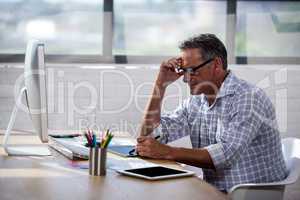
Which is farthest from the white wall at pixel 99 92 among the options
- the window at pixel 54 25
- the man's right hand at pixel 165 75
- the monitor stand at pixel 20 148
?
the monitor stand at pixel 20 148

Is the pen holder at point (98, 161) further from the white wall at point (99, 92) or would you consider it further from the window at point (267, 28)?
the window at point (267, 28)

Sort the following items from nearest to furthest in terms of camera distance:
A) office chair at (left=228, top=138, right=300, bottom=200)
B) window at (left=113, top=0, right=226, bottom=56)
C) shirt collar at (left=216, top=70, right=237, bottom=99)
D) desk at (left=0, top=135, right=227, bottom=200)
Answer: desk at (left=0, top=135, right=227, bottom=200)
office chair at (left=228, top=138, right=300, bottom=200)
shirt collar at (left=216, top=70, right=237, bottom=99)
window at (left=113, top=0, right=226, bottom=56)

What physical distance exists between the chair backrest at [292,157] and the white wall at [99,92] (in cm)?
119

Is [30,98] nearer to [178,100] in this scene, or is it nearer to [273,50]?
[178,100]

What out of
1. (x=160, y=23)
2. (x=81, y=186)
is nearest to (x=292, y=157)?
(x=81, y=186)

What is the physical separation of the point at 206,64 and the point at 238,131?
40 centimetres

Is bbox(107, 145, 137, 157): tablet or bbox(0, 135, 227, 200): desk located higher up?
bbox(107, 145, 137, 157): tablet

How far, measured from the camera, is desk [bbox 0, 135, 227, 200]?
1.77 metres

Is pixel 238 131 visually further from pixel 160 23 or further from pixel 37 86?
pixel 160 23

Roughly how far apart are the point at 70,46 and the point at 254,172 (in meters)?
1.83

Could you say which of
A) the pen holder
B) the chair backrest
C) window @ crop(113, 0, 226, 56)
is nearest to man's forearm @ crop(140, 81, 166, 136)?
the chair backrest

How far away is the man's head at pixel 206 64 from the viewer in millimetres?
2688

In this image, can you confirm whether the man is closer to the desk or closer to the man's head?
the man's head

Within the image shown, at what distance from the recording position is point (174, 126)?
287 cm
